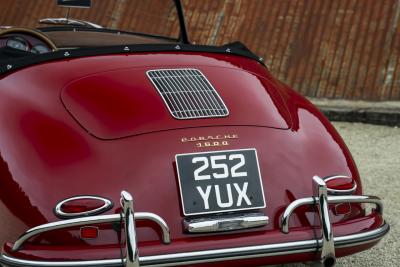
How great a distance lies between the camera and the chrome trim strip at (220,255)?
2994 millimetres

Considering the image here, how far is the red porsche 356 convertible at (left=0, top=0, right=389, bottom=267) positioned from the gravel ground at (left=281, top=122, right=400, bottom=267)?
0.95m

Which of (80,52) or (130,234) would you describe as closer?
(130,234)

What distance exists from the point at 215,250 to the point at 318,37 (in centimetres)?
707

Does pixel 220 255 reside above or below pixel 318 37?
below

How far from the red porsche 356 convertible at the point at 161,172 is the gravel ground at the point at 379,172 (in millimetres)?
952

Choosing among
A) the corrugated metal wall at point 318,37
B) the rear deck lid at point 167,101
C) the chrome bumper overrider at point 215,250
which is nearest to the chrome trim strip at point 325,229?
the chrome bumper overrider at point 215,250

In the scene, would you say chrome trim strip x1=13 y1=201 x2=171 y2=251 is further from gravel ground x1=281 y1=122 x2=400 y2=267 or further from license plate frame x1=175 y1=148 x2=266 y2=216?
gravel ground x1=281 y1=122 x2=400 y2=267

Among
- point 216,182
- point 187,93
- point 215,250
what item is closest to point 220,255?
point 215,250

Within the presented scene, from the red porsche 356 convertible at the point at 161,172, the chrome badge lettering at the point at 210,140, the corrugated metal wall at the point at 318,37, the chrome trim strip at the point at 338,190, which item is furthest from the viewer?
the corrugated metal wall at the point at 318,37

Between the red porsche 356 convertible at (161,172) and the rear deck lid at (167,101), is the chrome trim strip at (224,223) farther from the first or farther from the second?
the rear deck lid at (167,101)

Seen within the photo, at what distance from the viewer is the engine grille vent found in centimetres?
351

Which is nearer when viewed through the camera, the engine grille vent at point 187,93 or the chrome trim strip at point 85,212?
the chrome trim strip at point 85,212

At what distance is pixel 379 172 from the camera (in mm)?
6672

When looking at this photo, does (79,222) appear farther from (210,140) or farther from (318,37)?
(318,37)
